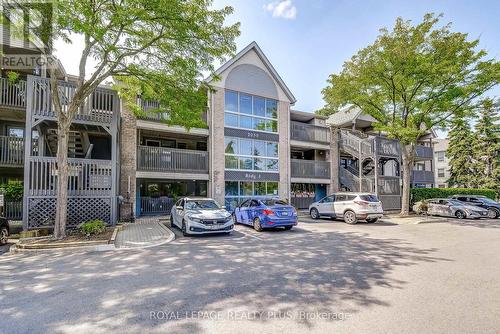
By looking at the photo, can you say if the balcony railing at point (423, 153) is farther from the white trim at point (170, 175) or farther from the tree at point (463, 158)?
the white trim at point (170, 175)

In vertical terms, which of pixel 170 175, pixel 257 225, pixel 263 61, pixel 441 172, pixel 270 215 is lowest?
pixel 257 225

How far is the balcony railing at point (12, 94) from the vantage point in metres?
13.2

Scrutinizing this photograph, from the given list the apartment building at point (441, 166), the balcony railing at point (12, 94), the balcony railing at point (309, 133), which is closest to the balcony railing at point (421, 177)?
the balcony railing at point (309, 133)

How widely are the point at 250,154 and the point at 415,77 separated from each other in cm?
1164

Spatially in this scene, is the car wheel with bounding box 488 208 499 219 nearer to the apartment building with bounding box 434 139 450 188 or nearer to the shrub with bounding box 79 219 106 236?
the shrub with bounding box 79 219 106 236

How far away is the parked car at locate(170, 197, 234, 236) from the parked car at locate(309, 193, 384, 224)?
25.0 ft

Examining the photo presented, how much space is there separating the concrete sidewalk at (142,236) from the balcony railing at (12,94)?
7.96m

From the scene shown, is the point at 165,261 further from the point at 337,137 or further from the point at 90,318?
the point at 337,137

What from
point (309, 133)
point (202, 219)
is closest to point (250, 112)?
point (309, 133)

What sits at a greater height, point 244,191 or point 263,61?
point 263,61

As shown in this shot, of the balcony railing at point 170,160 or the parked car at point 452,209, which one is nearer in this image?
the balcony railing at point 170,160

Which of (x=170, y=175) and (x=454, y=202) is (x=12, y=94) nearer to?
(x=170, y=175)

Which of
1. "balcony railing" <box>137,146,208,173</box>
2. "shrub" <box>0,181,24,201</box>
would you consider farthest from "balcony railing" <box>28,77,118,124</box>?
"shrub" <box>0,181,24,201</box>

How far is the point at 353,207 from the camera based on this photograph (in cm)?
1550
